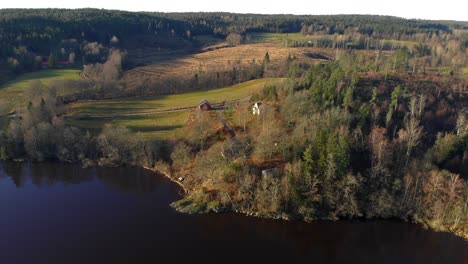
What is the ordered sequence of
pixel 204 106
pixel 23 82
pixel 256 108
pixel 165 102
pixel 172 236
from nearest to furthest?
1. pixel 172 236
2. pixel 256 108
3. pixel 204 106
4. pixel 165 102
5. pixel 23 82

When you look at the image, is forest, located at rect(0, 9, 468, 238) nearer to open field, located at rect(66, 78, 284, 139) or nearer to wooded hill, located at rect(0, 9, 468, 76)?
open field, located at rect(66, 78, 284, 139)

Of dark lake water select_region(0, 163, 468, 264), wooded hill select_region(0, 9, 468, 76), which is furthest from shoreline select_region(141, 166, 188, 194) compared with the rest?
wooded hill select_region(0, 9, 468, 76)

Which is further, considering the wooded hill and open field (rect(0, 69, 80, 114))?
the wooded hill

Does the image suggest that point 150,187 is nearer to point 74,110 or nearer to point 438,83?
point 74,110

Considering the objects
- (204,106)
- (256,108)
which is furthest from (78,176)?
(256,108)

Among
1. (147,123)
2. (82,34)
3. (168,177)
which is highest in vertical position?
(82,34)

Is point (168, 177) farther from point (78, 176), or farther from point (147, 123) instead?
point (147, 123)

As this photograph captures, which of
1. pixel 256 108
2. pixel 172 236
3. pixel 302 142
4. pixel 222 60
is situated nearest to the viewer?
pixel 172 236
